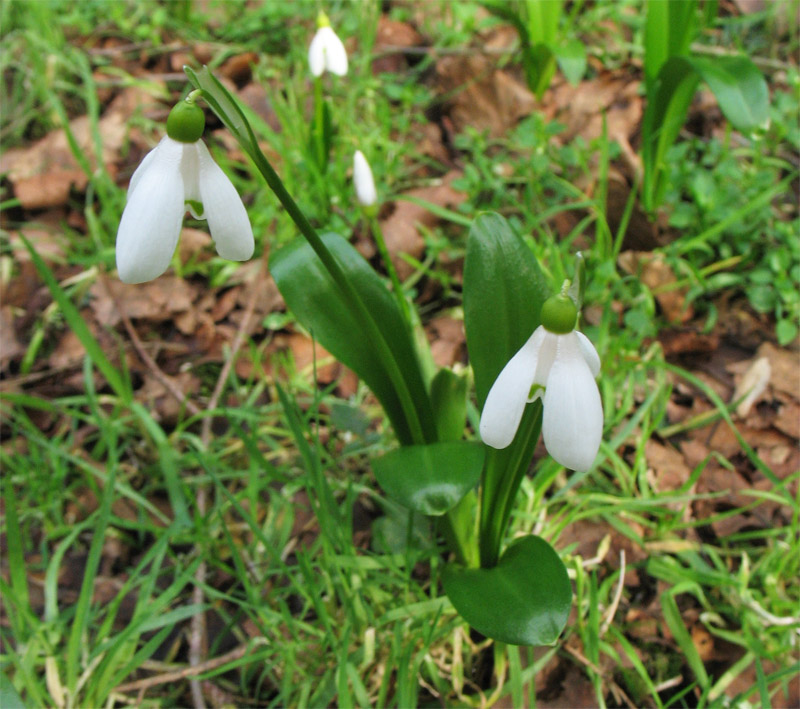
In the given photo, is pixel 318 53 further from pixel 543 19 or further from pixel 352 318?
pixel 352 318

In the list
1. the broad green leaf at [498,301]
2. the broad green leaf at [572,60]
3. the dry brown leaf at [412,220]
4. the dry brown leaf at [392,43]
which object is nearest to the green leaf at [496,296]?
the broad green leaf at [498,301]

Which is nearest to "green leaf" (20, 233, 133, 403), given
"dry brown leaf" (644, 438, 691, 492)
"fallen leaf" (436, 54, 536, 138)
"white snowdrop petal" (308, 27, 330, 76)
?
"white snowdrop petal" (308, 27, 330, 76)

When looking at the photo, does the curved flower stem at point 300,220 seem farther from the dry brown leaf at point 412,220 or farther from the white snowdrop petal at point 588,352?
the dry brown leaf at point 412,220

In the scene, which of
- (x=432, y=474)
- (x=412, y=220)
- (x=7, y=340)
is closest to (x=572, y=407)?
(x=432, y=474)

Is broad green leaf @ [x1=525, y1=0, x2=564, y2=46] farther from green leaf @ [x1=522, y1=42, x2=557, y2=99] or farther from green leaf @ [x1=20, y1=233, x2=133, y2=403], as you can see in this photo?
green leaf @ [x1=20, y1=233, x2=133, y2=403]

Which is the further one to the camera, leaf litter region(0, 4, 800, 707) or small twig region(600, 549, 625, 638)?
leaf litter region(0, 4, 800, 707)

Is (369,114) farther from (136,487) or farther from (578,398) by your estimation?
(578,398)

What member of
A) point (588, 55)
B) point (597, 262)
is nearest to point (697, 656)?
point (597, 262)
